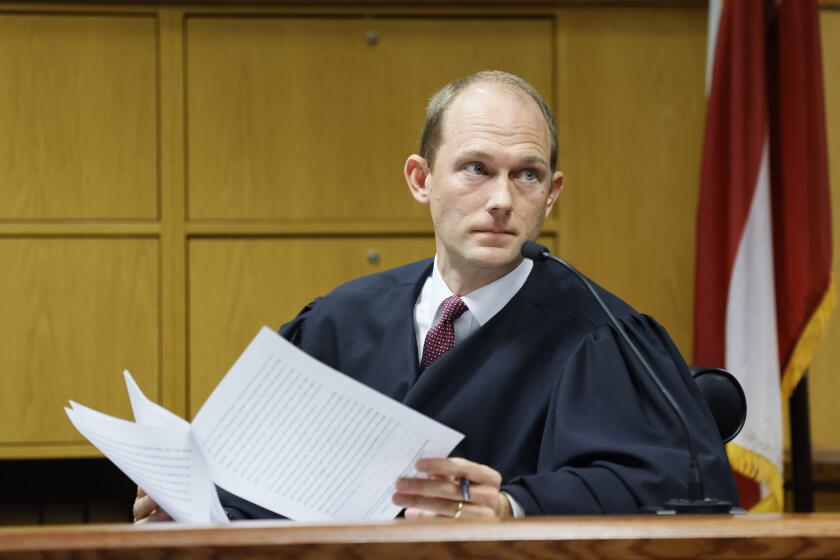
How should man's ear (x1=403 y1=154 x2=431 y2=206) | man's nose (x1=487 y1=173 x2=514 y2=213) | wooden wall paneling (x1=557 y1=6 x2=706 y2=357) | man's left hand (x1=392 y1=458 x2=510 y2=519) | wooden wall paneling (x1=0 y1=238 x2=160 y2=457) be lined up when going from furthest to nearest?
1. wooden wall paneling (x1=557 y1=6 x2=706 y2=357)
2. wooden wall paneling (x1=0 y1=238 x2=160 y2=457)
3. man's ear (x1=403 y1=154 x2=431 y2=206)
4. man's nose (x1=487 y1=173 x2=514 y2=213)
5. man's left hand (x1=392 y1=458 x2=510 y2=519)

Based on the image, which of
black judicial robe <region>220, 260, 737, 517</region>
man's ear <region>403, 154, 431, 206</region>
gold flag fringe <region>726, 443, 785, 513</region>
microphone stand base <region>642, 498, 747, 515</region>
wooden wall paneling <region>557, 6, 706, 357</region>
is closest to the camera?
microphone stand base <region>642, 498, 747, 515</region>

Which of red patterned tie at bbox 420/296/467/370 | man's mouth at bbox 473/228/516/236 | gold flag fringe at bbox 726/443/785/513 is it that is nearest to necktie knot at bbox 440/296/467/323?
red patterned tie at bbox 420/296/467/370

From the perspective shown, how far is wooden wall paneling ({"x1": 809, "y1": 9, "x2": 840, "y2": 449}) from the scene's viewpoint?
406 centimetres

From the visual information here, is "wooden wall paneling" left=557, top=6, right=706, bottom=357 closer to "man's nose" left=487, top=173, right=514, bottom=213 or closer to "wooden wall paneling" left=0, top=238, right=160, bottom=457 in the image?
"wooden wall paneling" left=0, top=238, right=160, bottom=457

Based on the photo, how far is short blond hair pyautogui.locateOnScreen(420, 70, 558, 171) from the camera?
7.22 ft

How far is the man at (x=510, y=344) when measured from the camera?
1822 mm

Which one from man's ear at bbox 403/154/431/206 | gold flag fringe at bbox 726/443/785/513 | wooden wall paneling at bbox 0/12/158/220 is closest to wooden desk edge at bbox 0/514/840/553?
man's ear at bbox 403/154/431/206

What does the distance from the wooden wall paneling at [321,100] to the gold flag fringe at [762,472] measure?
1.38m

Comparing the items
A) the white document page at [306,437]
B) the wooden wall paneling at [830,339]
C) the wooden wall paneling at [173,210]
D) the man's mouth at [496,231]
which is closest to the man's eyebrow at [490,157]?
the man's mouth at [496,231]

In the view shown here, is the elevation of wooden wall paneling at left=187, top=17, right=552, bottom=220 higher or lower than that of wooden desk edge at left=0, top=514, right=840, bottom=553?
higher

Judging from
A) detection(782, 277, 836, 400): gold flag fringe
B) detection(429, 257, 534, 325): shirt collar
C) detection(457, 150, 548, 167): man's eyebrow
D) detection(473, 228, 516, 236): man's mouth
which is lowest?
detection(782, 277, 836, 400): gold flag fringe

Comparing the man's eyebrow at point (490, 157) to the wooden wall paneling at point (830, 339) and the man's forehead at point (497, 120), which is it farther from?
the wooden wall paneling at point (830, 339)

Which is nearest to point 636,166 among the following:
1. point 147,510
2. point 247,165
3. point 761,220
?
point 761,220

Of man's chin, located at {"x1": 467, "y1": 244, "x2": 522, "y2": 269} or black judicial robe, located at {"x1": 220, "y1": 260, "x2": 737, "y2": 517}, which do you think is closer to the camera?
black judicial robe, located at {"x1": 220, "y1": 260, "x2": 737, "y2": 517}
